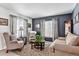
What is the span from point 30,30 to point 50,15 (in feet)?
2.49

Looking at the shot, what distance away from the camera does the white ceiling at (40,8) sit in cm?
259

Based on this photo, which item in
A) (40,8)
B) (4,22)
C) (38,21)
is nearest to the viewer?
(40,8)

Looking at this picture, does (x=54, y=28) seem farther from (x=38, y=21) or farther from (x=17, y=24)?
(x=17, y=24)

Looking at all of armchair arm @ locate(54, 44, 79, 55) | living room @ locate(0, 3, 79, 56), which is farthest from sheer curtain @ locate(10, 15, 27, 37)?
armchair arm @ locate(54, 44, 79, 55)

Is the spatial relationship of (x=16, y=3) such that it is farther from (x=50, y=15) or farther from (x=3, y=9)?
(x=50, y=15)

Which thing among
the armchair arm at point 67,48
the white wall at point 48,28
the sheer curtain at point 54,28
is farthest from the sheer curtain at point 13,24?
the armchair arm at point 67,48

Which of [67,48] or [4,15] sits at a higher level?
[4,15]

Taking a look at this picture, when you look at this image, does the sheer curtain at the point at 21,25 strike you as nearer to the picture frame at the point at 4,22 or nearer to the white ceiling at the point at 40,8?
the white ceiling at the point at 40,8

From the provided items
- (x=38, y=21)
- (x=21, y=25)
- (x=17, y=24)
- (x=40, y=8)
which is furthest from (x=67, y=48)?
(x=17, y=24)

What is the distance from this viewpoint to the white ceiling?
2.59 metres

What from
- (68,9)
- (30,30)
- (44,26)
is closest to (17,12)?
(30,30)

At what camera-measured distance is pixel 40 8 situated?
272 centimetres

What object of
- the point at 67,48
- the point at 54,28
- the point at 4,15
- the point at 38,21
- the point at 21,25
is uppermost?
the point at 4,15

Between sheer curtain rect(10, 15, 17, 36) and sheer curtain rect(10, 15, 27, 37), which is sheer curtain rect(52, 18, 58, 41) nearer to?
sheer curtain rect(10, 15, 27, 37)
